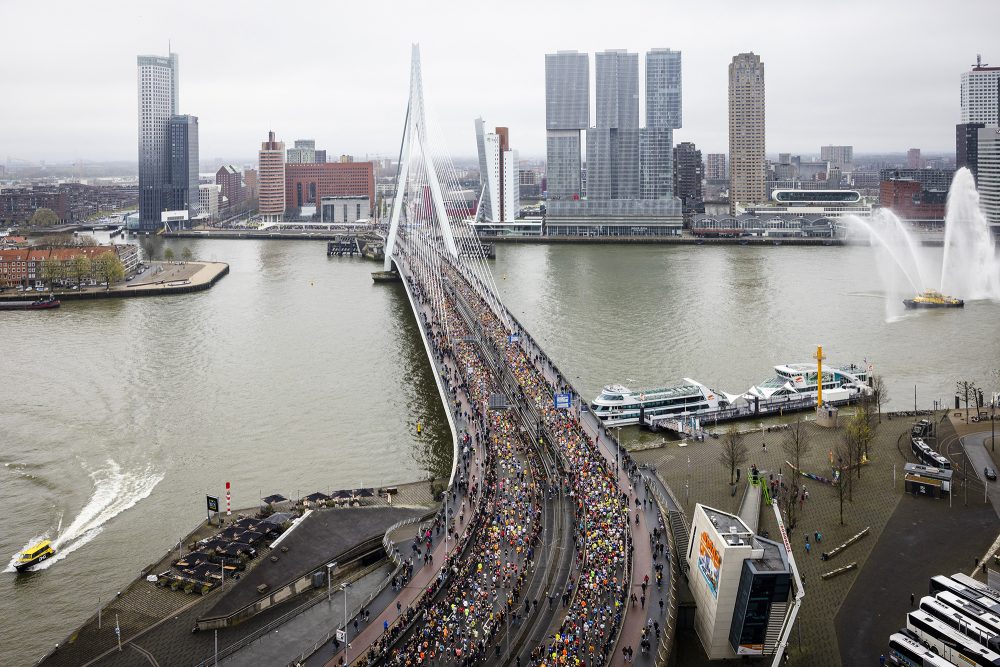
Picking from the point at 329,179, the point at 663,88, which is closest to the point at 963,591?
the point at 663,88

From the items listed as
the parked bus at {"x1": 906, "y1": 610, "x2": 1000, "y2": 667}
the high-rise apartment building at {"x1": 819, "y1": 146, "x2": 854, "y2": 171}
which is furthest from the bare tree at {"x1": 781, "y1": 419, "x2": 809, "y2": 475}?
the high-rise apartment building at {"x1": 819, "y1": 146, "x2": 854, "y2": 171}

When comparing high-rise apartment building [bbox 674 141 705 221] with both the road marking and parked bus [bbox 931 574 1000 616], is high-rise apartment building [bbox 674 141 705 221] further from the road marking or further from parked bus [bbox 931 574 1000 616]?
the road marking

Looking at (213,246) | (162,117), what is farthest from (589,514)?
(162,117)

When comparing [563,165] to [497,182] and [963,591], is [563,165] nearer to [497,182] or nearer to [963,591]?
[497,182]

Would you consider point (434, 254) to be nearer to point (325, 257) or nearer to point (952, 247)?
point (325, 257)

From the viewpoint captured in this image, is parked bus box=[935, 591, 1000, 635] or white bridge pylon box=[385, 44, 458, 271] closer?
parked bus box=[935, 591, 1000, 635]
